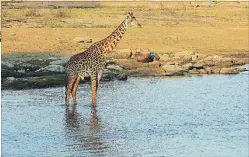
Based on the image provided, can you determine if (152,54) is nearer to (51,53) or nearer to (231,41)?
(51,53)

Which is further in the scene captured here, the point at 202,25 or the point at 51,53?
the point at 202,25

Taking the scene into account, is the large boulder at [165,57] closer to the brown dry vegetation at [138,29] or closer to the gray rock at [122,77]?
the brown dry vegetation at [138,29]

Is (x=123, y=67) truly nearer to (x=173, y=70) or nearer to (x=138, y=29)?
(x=173, y=70)

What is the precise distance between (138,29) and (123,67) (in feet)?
30.3

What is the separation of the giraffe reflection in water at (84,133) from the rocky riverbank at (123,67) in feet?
9.01

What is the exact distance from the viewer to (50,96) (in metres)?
12.8

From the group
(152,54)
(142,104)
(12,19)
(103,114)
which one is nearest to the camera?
(103,114)

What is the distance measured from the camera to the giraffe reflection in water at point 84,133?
8427mm

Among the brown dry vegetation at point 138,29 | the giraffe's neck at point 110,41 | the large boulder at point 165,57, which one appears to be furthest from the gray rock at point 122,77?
the brown dry vegetation at point 138,29

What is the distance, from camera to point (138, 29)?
86.0 ft

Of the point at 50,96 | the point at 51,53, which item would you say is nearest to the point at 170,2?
the point at 51,53

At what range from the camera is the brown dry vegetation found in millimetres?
21625

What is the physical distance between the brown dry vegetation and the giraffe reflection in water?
8460 millimetres

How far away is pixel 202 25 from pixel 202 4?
10.1 metres
